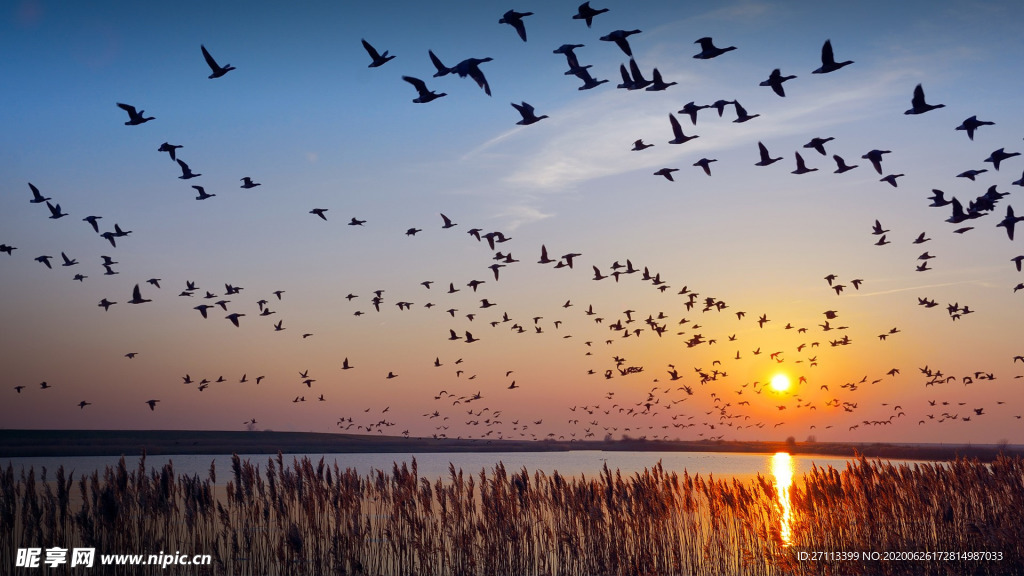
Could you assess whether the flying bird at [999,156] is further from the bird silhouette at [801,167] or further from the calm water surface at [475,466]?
the calm water surface at [475,466]

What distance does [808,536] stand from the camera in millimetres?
22312

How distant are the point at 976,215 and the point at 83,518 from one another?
2497 centimetres

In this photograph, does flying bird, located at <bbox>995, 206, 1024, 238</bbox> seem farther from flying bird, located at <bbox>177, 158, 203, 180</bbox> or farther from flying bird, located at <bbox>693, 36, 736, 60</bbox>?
flying bird, located at <bbox>177, 158, 203, 180</bbox>

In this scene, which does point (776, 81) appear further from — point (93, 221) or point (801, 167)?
point (93, 221)

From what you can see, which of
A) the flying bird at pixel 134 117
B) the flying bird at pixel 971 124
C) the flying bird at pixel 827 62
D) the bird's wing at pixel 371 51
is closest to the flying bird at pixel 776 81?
the flying bird at pixel 827 62

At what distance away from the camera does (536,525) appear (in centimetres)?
2169

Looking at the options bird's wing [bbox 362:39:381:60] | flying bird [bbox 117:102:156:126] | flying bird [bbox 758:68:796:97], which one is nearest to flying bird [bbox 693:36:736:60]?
flying bird [bbox 758:68:796:97]

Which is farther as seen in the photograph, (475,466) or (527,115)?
(475,466)

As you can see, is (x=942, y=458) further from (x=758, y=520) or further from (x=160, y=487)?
(x=160, y=487)

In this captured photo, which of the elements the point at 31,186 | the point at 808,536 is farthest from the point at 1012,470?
the point at 31,186

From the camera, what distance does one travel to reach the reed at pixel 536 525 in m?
19.1

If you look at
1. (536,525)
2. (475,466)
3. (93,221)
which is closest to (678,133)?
(536,525)

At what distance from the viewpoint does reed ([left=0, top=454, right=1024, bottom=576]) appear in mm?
19078

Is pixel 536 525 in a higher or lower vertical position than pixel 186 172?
lower
